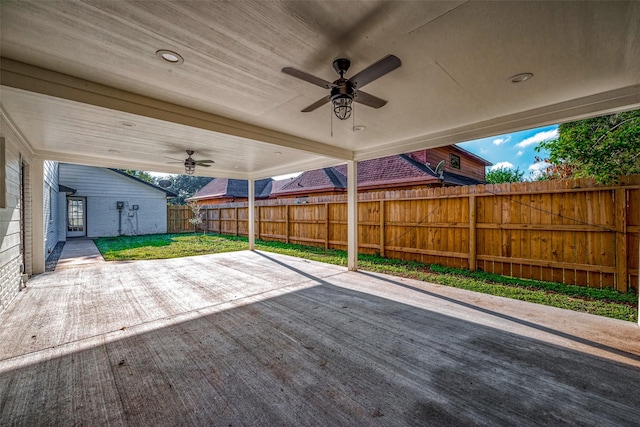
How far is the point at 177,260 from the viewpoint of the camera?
7414mm

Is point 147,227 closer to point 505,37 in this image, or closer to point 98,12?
point 98,12

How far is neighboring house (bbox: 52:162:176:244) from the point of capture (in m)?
12.6

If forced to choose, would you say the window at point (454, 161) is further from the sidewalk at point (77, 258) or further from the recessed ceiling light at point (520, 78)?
the sidewalk at point (77, 258)

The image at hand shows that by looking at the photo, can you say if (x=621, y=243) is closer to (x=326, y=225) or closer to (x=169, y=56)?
(x=169, y=56)

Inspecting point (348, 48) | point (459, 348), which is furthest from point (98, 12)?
point (459, 348)

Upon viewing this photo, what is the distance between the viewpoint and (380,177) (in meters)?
10.5

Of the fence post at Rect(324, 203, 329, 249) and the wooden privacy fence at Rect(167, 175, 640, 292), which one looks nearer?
the wooden privacy fence at Rect(167, 175, 640, 292)

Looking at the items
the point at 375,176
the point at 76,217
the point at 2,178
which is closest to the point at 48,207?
the point at 76,217

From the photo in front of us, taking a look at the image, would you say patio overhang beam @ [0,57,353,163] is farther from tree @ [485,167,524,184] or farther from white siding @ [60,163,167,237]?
tree @ [485,167,524,184]

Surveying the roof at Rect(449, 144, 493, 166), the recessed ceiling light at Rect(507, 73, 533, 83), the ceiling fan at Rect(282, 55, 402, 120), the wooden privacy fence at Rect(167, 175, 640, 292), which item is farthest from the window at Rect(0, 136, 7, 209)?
the roof at Rect(449, 144, 493, 166)

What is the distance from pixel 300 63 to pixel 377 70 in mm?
755

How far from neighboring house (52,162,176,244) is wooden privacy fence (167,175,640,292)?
39.7ft

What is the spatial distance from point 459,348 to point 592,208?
3668 millimetres

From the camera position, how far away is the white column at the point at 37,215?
18.9ft
